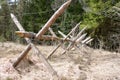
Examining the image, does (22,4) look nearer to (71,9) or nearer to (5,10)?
(5,10)

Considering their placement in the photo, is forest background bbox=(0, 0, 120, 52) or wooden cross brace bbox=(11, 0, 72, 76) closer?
wooden cross brace bbox=(11, 0, 72, 76)

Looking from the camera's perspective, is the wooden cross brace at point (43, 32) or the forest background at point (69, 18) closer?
the wooden cross brace at point (43, 32)

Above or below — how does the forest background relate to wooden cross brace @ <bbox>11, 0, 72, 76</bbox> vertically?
below

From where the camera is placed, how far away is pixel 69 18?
25141mm

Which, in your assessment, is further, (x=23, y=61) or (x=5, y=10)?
(x=5, y=10)

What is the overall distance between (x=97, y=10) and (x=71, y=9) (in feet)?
11.8

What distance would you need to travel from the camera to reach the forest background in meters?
22.9

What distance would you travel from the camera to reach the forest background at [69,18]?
22875 mm

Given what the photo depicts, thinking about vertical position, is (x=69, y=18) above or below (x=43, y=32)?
below

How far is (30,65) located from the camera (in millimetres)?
7547

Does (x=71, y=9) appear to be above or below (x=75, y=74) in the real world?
below

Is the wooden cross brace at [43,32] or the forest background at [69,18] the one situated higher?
the wooden cross brace at [43,32]

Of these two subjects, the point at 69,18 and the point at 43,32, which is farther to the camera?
the point at 69,18

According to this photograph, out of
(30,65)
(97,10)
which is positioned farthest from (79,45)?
(97,10)
